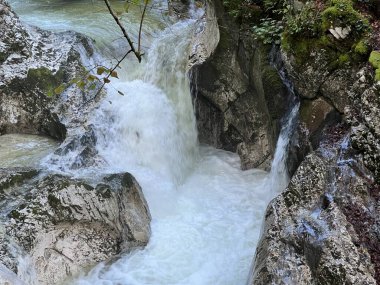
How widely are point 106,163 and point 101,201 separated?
6.70ft

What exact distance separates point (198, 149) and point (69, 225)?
465cm

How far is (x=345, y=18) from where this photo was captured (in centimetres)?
593

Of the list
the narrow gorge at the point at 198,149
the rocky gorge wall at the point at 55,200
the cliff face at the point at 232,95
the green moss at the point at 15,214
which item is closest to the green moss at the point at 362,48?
the narrow gorge at the point at 198,149

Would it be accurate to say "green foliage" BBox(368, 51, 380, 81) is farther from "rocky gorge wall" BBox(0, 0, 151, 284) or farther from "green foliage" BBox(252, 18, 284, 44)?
"rocky gorge wall" BBox(0, 0, 151, 284)

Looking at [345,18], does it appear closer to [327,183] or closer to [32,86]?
[327,183]

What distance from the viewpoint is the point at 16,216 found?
20.9ft

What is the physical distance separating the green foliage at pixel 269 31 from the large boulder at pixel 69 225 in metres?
3.89

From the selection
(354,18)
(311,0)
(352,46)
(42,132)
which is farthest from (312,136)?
(42,132)

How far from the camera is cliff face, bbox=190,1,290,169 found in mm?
9201

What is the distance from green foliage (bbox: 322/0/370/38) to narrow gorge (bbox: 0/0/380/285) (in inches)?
0.7

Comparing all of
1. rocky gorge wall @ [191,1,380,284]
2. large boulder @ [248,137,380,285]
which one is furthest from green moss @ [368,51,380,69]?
large boulder @ [248,137,380,285]

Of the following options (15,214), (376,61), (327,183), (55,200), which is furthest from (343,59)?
(15,214)

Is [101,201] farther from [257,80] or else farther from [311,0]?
[311,0]

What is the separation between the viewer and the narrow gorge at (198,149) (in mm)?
4988
